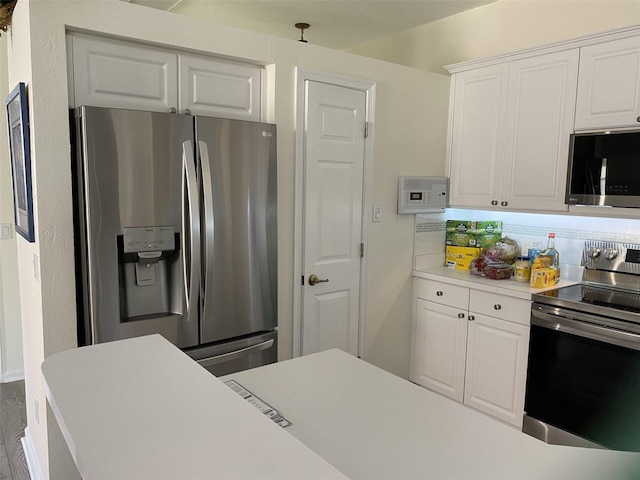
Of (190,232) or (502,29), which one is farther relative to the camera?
(502,29)

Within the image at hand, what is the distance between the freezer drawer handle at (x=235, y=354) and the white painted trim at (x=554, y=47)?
217cm

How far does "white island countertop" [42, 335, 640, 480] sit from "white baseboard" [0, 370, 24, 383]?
3.17 metres

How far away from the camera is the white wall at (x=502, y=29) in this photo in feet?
9.31

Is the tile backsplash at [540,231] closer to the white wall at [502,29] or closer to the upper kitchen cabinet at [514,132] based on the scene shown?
the upper kitchen cabinet at [514,132]

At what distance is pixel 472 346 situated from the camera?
305 centimetres

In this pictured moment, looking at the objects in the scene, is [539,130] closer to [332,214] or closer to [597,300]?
[597,300]

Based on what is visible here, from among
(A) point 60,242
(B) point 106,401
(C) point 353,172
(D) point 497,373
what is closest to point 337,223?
(C) point 353,172

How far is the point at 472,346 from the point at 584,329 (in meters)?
0.71

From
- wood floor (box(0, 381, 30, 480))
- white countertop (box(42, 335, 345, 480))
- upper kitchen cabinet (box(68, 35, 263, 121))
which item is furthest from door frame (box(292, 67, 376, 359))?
white countertop (box(42, 335, 345, 480))

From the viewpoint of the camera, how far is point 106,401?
2.78ft

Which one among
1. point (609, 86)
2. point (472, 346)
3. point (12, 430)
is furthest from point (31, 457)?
point (609, 86)

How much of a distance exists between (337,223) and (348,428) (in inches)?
70.1

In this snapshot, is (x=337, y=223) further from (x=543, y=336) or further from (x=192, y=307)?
(x=543, y=336)

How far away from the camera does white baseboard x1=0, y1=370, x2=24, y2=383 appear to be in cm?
378
